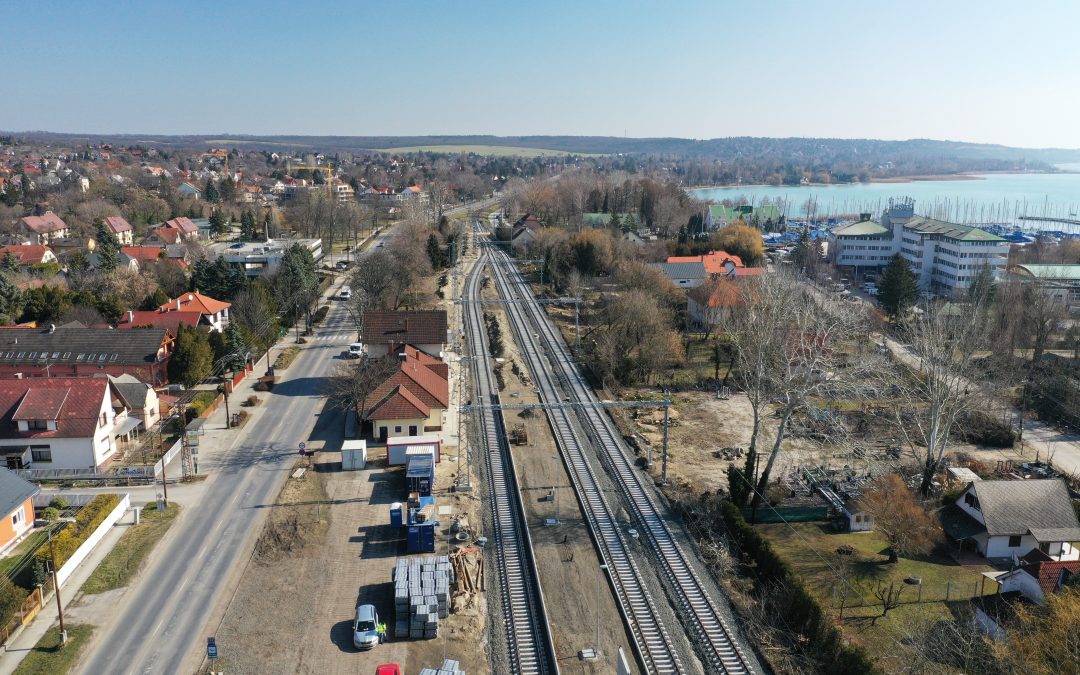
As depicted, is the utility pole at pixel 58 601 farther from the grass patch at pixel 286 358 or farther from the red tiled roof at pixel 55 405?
the grass patch at pixel 286 358

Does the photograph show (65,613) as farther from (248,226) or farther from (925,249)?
(925,249)

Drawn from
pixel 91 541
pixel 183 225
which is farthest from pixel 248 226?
pixel 91 541

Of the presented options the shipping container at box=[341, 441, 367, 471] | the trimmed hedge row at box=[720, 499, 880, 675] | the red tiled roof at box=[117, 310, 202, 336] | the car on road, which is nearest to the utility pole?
the car on road

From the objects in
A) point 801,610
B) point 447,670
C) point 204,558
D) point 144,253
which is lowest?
point 204,558

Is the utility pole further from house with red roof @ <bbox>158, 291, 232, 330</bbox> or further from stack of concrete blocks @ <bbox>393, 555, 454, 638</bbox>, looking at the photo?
house with red roof @ <bbox>158, 291, 232, 330</bbox>

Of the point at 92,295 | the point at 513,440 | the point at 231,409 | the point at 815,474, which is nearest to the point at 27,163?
the point at 92,295

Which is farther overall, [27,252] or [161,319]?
[27,252]
